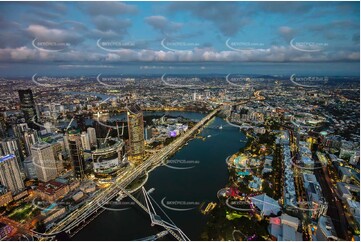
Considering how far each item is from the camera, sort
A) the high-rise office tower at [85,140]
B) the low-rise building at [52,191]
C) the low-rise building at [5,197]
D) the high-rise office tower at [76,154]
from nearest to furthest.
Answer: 1. the low-rise building at [5,197]
2. the low-rise building at [52,191]
3. the high-rise office tower at [76,154]
4. the high-rise office tower at [85,140]

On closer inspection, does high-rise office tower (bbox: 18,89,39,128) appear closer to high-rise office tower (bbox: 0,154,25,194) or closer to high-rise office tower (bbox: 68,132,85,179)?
high-rise office tower (bbox: 0,154,25,194)

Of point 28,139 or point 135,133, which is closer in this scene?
point 28,139

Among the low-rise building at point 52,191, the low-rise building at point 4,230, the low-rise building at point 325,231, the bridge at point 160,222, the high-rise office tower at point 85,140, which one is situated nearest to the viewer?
the low-rise building at point 325,231

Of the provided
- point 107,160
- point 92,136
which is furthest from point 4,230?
point 92,136

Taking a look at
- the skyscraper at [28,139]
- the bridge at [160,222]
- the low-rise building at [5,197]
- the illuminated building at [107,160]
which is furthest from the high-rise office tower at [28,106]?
the bridge at [160,222]

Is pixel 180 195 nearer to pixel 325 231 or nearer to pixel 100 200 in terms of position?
pixel 100 200

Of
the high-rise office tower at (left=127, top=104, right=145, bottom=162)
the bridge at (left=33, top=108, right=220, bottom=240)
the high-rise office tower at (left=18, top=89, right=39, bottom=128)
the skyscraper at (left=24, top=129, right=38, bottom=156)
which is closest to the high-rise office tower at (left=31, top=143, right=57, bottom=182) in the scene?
the skyscraper at (left=24, top=129, right=38, bottom=156)

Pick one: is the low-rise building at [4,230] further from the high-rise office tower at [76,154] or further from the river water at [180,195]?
the high-rise office tower at [76,154]
